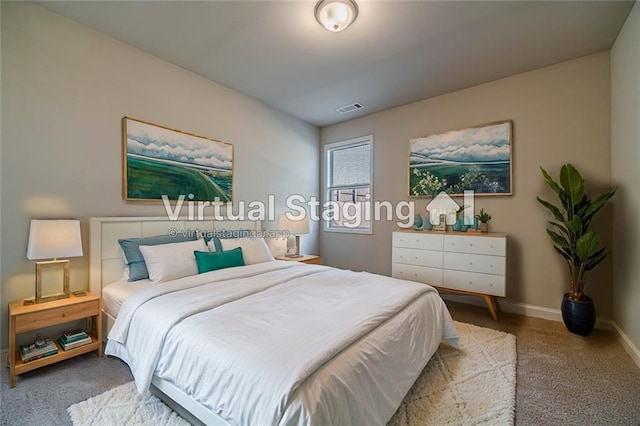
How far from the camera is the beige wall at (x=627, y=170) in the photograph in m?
2.17

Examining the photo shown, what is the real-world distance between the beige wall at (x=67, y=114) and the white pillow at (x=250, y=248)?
31.9 inches

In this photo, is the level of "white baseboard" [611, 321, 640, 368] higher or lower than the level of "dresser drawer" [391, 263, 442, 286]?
lower

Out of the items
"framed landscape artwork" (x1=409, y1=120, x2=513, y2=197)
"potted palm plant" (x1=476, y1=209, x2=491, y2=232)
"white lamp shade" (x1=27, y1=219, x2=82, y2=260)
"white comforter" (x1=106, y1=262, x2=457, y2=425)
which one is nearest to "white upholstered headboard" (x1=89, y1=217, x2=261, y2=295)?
"white lamp shade" (x1=27, y1=219, x2=82, y2=260)

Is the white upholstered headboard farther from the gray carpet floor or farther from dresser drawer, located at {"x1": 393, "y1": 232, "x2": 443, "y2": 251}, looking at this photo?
dresser drawer, located at {"x1": 393, "y1": 232, "x2": 443, "y2": 251}

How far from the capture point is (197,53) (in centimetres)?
279

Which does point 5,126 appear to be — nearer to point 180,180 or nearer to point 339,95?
point 180,180

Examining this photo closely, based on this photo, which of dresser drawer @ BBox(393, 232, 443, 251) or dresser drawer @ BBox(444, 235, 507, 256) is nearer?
dresser drawer @ BBox(444, 235, 507, 256)

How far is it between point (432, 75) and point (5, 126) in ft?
12.8

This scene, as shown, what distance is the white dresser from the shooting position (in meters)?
2.95

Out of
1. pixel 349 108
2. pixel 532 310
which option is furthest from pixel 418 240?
pixel 349 108

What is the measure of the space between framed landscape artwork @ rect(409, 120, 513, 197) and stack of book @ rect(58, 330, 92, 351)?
3842 millimetres

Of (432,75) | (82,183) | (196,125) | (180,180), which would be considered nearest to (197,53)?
(196,125)

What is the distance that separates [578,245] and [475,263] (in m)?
0.88

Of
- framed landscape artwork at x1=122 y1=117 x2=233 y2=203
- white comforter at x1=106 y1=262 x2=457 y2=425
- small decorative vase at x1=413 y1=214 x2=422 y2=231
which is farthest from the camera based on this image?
small decorative vase at x1=413 y1=214 x2=422 y2=231
